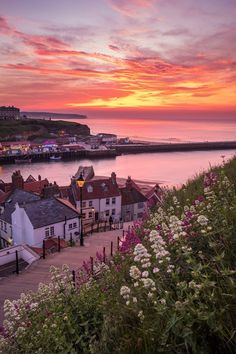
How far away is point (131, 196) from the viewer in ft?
143

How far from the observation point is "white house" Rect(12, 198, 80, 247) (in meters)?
24.9

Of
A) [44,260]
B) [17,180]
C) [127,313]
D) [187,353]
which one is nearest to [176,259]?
[127,313]

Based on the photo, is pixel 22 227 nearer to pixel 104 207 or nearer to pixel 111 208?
pixel 104 207

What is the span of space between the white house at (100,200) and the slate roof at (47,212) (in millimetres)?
12007

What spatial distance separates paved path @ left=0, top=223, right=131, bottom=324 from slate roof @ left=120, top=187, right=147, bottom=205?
89.0 feet

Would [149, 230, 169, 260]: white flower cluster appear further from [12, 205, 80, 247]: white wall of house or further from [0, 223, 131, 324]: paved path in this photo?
[12, 205, 80, 247]: white wall of house

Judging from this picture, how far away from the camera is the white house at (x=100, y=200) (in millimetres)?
39750

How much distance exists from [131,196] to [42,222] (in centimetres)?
1995

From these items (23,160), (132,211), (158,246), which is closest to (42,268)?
(158,246)

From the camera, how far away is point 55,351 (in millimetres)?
3912

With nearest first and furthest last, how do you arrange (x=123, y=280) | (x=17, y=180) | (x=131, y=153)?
(x=123, y=280)
(x=17, y=180)
(x=131, y=153)

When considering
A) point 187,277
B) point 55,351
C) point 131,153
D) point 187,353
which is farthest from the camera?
point 131,153

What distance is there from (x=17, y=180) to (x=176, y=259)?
4041cm

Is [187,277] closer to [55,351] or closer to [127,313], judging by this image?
[127,313]
